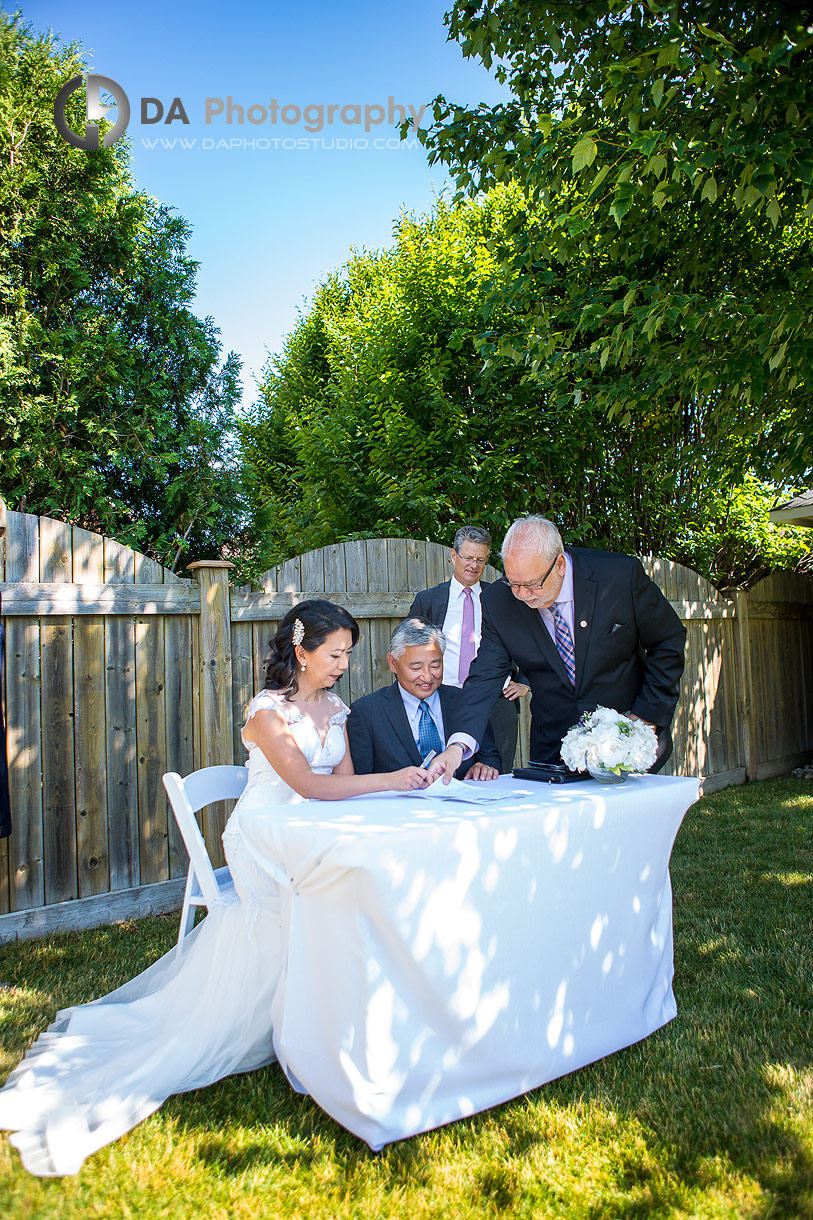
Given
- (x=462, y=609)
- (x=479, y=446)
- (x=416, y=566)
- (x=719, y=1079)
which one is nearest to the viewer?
(x=719, y=1079)

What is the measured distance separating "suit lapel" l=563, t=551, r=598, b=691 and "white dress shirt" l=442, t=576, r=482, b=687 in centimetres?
158

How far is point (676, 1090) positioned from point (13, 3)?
862 centimetres

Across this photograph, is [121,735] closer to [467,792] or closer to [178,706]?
[178,706]

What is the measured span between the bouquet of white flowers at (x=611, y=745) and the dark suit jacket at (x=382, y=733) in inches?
26.7

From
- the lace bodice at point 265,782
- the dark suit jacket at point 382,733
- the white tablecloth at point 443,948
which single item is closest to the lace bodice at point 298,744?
the lace bodice at point 265,782

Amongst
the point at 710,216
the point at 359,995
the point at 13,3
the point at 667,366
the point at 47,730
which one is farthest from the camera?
the point at 13,3

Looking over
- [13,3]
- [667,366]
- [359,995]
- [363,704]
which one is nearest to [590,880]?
[359,995]

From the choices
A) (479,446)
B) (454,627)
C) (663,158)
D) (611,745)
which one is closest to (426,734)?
(611,745)

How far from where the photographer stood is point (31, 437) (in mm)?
6340

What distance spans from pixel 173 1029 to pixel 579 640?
1.99m

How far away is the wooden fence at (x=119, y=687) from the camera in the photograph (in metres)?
3.94

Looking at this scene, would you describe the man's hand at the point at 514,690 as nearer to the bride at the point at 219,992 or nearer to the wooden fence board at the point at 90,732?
the bride at the point at 219,992

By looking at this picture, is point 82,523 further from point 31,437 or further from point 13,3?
point 13,3

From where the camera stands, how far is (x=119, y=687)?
427 centimetres
